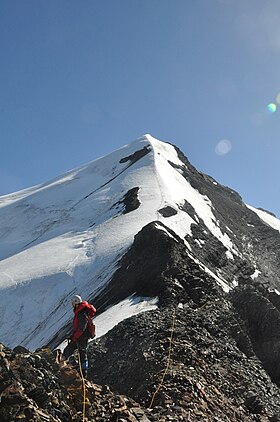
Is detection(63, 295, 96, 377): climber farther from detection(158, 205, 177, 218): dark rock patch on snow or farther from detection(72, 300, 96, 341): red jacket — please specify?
detection(158, 205, 177, 218): dark rock patch on snow

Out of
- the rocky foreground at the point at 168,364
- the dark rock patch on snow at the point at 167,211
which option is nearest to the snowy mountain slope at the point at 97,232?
the dark rock patch on snow at the point at 167,211

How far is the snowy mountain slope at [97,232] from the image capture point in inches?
1280

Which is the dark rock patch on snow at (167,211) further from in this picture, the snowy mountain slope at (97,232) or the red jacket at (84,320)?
the red jacket at (84,320)

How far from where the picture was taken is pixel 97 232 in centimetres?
4541

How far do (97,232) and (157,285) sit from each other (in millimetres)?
22154

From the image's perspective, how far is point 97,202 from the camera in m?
57.8

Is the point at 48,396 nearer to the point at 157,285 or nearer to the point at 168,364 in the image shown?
the point at 168,364

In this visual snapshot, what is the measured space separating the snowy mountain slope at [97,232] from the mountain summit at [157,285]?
18cm

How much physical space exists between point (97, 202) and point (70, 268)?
21722 millimetres

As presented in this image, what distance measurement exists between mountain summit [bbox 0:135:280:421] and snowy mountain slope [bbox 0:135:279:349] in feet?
0.61

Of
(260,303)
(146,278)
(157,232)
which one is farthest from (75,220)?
(260,303)

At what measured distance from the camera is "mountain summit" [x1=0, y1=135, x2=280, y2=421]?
14.5 metres

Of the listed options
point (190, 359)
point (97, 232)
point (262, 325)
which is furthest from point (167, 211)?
point (190, 359)

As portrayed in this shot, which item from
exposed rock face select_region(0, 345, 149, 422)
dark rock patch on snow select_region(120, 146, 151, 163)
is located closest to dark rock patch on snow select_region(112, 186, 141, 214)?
dark rock patch on snow select_region(120, 146, 151, 163)
